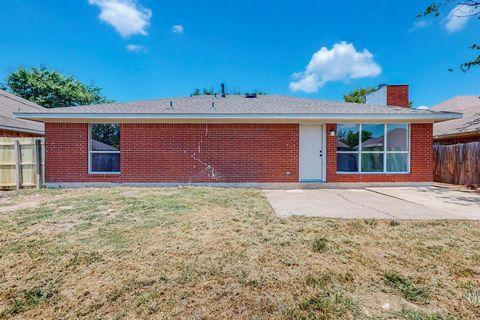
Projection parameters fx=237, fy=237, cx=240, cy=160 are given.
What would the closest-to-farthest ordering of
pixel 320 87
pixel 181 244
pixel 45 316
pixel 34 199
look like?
pixel 45 316 → pixel 181 244 → pixel 34 199 → pixel 320 87

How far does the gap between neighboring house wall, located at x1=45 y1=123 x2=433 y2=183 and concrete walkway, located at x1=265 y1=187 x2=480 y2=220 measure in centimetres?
145

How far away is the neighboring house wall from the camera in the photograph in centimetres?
898

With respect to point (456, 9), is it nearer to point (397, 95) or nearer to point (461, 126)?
point (397, 95)

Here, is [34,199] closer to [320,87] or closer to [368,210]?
[368,210]

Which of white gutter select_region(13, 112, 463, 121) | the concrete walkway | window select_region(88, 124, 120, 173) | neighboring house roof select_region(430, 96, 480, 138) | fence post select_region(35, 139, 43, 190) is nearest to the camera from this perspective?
the concrete walkway

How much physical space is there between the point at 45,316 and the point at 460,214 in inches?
293

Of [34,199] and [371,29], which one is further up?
[371,29]

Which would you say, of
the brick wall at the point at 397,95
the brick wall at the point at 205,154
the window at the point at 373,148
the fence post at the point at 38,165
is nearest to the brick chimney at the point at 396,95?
the brick wall at the point at 397,95

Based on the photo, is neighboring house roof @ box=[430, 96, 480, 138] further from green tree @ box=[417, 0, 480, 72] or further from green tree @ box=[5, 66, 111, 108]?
green tree @ box=[5, 66, 111, 108]

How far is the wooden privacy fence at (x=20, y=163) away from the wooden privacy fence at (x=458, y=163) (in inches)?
663

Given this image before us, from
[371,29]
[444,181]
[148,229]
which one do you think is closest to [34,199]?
[148,229]

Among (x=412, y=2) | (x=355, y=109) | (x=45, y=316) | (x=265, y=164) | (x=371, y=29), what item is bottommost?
(x=45, y=316)

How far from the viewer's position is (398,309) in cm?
223

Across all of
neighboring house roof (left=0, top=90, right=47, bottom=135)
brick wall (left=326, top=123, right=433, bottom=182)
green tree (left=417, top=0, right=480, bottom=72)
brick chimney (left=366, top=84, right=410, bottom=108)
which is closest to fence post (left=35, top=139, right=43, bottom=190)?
neighboring house roof (left=0, top=90, right=47, bottom=135)
